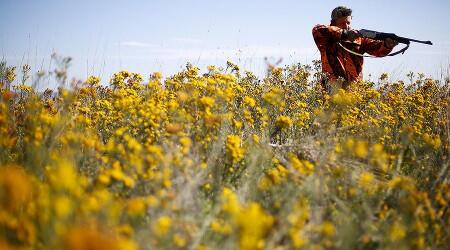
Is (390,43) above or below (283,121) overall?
above

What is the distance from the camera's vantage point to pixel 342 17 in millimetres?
5297

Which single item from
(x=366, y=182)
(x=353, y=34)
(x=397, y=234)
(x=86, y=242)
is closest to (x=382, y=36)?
(x=353, y=34)

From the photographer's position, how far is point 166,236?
4.87 feet

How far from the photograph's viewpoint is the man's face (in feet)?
17.4

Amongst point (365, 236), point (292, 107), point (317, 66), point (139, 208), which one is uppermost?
point (317, 66)

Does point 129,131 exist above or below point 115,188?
above

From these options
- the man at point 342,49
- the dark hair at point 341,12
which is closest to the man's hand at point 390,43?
the man at point 342,49

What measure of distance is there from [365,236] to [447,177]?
4.59 feet

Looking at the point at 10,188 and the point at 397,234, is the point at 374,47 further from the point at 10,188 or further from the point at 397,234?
the point at 10,188

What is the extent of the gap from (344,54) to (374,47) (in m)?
0.54

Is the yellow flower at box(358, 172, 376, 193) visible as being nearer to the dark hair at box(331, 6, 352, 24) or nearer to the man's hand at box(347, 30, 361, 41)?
the man's hand at box(347, 30, 361, 41)

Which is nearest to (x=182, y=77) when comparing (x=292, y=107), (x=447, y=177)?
(x=292, y=107)

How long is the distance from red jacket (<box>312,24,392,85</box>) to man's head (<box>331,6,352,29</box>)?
295 millimetres

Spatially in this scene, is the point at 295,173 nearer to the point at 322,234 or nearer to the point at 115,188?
the point at 322,234
